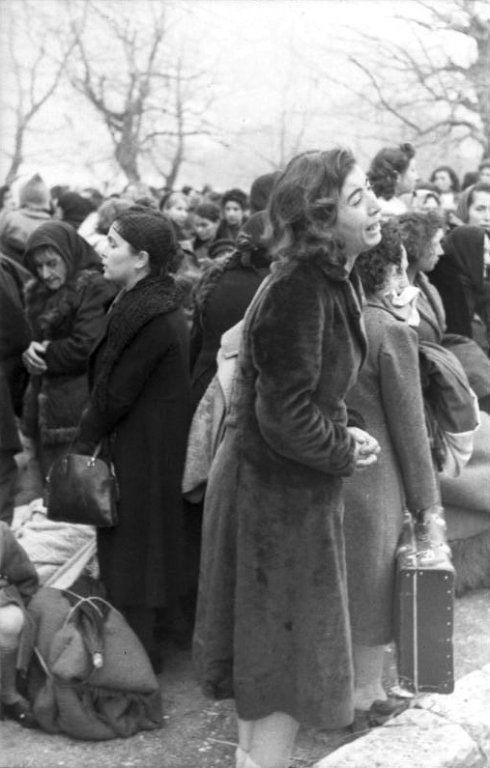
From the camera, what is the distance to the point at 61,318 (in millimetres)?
4906

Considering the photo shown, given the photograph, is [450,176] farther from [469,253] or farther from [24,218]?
[469,253]

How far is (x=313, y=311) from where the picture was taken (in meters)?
2.67

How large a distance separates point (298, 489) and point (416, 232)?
1710 millimetres

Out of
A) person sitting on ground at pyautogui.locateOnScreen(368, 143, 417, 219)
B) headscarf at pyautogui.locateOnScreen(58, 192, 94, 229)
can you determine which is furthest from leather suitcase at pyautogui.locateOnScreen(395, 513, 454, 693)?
headscarf at pyautogui.locateOnScreen(58, 192, 94, 229)

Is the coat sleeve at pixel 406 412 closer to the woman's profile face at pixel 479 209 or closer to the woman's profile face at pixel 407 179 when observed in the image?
the woman's profile face at pixel 407 179

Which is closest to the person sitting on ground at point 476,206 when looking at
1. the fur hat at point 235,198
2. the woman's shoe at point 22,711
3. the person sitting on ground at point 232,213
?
the person sitting on ground at point 232,213

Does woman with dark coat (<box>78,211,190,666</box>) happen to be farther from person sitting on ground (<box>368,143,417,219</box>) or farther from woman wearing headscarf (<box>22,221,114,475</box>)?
person sitting on ground (<box>368,143,417,219</box>)

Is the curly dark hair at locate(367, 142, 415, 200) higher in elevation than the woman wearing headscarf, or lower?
higher

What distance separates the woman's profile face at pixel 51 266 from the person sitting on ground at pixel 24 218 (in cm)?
142

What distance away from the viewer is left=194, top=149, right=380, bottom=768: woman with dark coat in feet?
8.94

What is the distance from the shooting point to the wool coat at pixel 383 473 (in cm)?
318

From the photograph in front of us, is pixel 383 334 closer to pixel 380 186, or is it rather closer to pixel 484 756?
pixel 484 756

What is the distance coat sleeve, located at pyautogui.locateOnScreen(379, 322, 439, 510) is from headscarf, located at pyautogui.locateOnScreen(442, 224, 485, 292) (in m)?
2.18

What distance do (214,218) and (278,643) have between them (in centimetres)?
574
